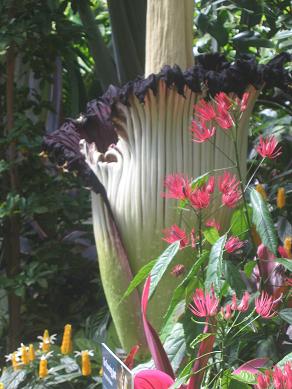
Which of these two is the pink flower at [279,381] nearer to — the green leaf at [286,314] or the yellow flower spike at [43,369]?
the green leaf at [286,314]

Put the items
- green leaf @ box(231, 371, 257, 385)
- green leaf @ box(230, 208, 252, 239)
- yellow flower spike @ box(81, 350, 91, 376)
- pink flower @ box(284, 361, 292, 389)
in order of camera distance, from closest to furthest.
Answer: pink flower @ box(284, 361, 292, 389)
green leaf @ box(231, 371, 257, 385)
green leaf @ box(230, 208, 252, 239)
yellow flower spike @ box(81, 350, 91, 376)

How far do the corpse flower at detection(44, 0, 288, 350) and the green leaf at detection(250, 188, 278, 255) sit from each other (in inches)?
14.9

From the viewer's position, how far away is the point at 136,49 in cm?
229

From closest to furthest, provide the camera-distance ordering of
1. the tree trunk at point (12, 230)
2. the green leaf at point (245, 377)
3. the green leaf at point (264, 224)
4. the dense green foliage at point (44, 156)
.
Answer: the green leaf at point (245, 377), the green leaf at point (264, 224), the dense green foliage at point (44, 156), the tree trunk at point (12, 230)

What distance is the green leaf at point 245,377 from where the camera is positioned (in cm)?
93

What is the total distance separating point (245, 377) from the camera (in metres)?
0.95

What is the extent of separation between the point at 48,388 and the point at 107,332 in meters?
0.34

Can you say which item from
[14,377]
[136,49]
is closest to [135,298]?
[14,377]

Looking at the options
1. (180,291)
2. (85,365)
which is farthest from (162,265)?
(85,365)

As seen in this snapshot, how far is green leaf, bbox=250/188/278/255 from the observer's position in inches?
40.9

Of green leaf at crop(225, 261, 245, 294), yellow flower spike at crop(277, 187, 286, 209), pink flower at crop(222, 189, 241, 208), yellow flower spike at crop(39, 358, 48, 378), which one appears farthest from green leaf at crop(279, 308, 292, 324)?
yellow flower spike at crop(39, 358, 48, 378)

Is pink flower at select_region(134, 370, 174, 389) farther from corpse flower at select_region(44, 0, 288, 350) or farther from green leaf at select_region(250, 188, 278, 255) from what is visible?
corpse flower at select_region(44, 0, 288, 350)

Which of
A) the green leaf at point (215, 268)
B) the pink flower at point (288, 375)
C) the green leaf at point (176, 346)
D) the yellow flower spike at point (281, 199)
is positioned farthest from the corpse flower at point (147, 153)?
the pink flower at point (288, 375)

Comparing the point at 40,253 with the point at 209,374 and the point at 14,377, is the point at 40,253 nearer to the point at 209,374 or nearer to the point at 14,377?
the point at 14,377
